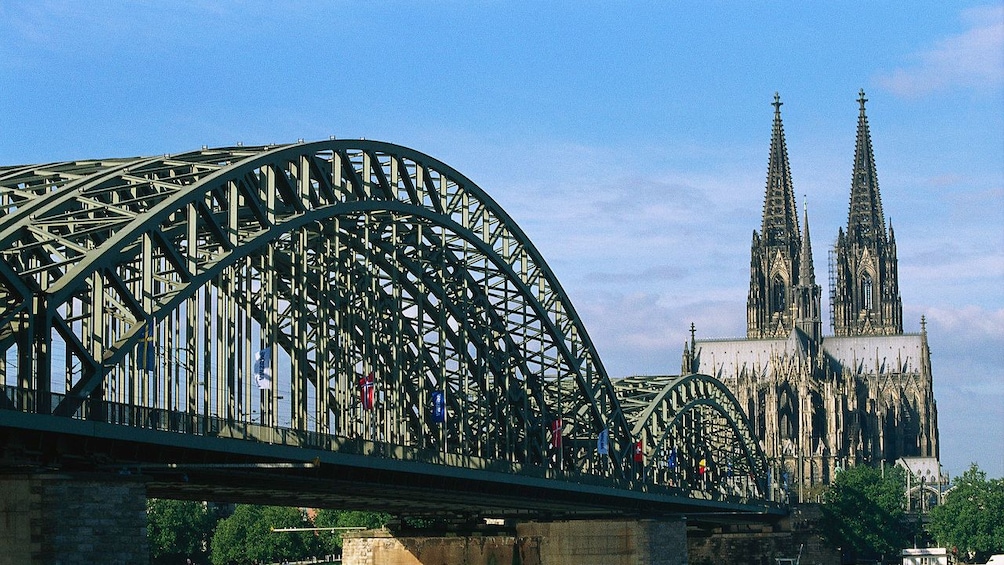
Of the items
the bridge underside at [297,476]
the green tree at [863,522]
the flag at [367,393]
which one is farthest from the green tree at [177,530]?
the flag at [367,393]

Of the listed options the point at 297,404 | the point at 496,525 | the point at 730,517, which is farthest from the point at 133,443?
the point at 730,517

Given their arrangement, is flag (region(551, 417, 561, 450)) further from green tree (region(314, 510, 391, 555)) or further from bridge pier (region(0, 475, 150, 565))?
green tree (region(314, 510, 391, 555))

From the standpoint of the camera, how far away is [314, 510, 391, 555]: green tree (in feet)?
531

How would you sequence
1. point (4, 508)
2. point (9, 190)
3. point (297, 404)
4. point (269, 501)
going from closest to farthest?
point (4, 508), point (9, 190), point (297, 404), point (269, 501)

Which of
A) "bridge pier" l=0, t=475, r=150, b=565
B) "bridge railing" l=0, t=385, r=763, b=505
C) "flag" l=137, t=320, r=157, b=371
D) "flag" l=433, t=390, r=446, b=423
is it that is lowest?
"bridge pier" l=0, t=475, r=150, b=565

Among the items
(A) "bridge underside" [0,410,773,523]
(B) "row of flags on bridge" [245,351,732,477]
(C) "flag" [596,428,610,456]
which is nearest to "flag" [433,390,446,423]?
(B) "row of flags on bridge" [245,351,732,477]

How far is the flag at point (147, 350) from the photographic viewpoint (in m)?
53.8

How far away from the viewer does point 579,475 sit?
331 ft

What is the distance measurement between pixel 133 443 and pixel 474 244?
3646cm

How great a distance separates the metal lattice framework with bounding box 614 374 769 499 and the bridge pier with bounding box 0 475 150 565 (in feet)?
236

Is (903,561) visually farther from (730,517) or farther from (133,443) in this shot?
(133,443)

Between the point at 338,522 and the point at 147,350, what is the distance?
121377 millimetres

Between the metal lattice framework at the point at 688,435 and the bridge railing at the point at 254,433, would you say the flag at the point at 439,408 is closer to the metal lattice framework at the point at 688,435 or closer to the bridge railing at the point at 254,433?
the bridge railing at the point at 254,433

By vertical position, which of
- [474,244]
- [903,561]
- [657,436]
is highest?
[474,244]
